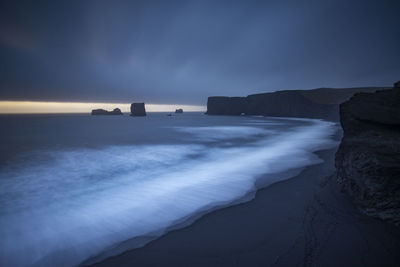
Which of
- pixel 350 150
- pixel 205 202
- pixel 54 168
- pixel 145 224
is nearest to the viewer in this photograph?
pixel 145 224

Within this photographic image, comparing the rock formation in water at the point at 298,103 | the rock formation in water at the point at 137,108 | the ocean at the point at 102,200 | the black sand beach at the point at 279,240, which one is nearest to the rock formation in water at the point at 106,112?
the rock formation in water at the point at 137,108

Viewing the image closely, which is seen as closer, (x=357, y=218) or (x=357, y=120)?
(x=357, y=218)

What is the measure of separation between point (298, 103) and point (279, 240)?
74.0 meters

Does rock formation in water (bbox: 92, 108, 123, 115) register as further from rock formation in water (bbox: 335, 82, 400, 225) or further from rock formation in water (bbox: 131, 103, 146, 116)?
rock formation in water (bbox: 335, 82, 400, 225)

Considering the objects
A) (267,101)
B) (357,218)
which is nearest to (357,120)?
(357,218)

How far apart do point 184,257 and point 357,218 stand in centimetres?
341

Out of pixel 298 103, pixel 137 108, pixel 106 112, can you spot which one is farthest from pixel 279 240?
pixel 106 112

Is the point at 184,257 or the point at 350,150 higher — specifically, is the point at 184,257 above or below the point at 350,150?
below

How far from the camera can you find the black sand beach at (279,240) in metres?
2.55

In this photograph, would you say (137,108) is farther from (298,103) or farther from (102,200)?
(102,200)

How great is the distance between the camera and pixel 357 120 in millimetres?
4648

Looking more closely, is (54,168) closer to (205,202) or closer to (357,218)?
(205,202)

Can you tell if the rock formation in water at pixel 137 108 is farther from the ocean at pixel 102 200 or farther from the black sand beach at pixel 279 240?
the black sand beach at pixel 279 240

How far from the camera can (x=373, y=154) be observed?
3.60 meters
